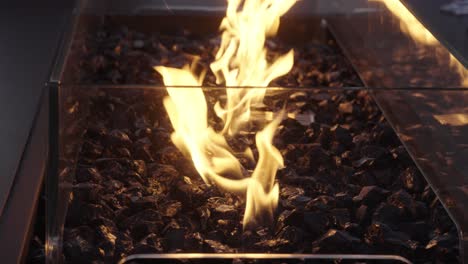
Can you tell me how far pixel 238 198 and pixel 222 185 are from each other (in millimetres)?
47

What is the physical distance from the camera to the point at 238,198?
1.73 m

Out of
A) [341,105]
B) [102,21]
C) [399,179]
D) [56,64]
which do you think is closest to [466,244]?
[399,179]

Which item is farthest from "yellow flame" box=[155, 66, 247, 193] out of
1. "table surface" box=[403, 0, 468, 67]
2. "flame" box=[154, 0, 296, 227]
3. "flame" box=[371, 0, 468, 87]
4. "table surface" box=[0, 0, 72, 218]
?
"table surface" box=[403, 0, 468, 67]

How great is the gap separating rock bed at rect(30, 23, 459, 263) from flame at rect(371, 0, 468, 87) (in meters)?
0.27

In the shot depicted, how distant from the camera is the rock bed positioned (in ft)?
5.51

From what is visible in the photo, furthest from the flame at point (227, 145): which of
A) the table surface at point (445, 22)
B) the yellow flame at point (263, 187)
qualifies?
the table surface at point (445, 22)

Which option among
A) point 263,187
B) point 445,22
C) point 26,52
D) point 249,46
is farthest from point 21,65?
point 445,22

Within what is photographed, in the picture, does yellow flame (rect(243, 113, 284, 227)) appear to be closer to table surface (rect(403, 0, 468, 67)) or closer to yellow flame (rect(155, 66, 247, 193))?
yellow flame (rect(155, 66, 247, 193))

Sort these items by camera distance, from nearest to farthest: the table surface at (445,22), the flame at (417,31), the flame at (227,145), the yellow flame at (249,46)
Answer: the flame at (227,145), the flame at (417,31), the yellow flame at (249,46), the table surface at (445,22)

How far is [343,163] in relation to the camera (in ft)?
6.54

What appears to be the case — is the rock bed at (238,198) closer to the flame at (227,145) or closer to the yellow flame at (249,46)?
the flame at (227,145)

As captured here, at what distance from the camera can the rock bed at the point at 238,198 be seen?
168cm

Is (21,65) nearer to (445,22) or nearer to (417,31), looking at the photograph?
Result: (417,31)

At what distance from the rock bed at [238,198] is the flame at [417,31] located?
10.5 inches
